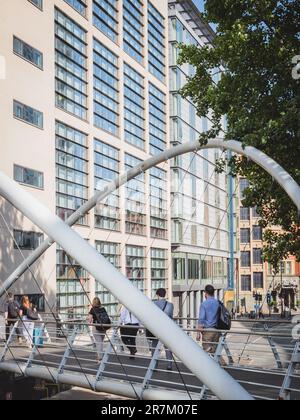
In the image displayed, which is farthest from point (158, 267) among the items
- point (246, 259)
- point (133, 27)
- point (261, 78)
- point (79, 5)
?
point (246, 259)

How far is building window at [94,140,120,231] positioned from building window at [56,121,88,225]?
918mm

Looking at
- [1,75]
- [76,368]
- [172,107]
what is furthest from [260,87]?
[172,107]

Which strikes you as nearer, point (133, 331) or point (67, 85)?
point (133, 331)

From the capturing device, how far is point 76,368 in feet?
51.3

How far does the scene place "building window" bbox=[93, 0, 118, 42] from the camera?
122 ft

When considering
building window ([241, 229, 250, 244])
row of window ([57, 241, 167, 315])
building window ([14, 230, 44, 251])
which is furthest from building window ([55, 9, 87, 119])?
building window ([241, 229, 250, 244])

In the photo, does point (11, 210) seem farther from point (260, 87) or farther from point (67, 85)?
point (260, 87)

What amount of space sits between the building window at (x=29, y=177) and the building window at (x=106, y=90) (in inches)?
227

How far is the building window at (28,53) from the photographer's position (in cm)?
3144

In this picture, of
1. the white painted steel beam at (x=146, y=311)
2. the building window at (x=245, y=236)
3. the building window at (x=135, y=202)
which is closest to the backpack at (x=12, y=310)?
the white painted steel beam at (x=146, y=311)

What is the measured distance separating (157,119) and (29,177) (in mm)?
13046

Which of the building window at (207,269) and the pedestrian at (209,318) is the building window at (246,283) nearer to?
the building window at (207,269)

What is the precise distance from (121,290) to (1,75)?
22.3 meters

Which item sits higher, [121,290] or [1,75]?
[1,75]
